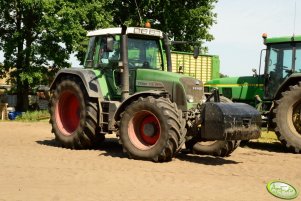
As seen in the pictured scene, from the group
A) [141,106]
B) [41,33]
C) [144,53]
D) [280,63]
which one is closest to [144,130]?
[141,106]

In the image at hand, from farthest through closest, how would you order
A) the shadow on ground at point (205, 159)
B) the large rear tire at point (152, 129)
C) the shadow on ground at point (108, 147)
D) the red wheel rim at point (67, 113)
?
the red wheel rim at point (67, 113)
the shadow on ground at point (108, 147)
the shadow on ground at point (205, 159)
the large rear tire at point (152, 129)

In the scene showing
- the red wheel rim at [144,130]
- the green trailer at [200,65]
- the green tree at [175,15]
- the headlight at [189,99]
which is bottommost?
the red wheel rim at [144,130]

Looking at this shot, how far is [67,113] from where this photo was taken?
450 inches

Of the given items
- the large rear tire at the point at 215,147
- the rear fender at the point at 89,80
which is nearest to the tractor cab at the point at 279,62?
the large rear tire at the point at 215,147

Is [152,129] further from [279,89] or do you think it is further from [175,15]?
[175,15]

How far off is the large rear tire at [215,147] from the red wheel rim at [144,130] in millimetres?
1209

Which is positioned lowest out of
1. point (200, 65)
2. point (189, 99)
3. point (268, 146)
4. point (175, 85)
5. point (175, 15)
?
point (268, 146)

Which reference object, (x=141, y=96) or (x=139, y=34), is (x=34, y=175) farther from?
(x=139, y=34)

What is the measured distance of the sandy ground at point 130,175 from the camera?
621 centimetres

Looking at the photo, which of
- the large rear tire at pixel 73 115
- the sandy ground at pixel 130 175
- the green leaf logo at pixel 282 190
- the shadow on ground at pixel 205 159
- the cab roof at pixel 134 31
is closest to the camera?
the sandy ground at pixel 130 175

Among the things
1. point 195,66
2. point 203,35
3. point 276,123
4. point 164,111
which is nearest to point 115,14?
point 203,35

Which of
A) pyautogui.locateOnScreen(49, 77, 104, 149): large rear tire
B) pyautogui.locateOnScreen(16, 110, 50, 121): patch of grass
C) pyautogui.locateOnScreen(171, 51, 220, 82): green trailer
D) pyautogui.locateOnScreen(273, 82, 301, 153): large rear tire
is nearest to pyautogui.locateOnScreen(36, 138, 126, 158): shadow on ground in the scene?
pyautogui.locateOnScreen(49, 77, 104, 149): large rear tire

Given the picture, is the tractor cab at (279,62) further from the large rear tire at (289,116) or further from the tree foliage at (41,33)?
the tree foliage at (41,33)

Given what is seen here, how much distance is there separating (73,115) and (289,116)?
501cm
